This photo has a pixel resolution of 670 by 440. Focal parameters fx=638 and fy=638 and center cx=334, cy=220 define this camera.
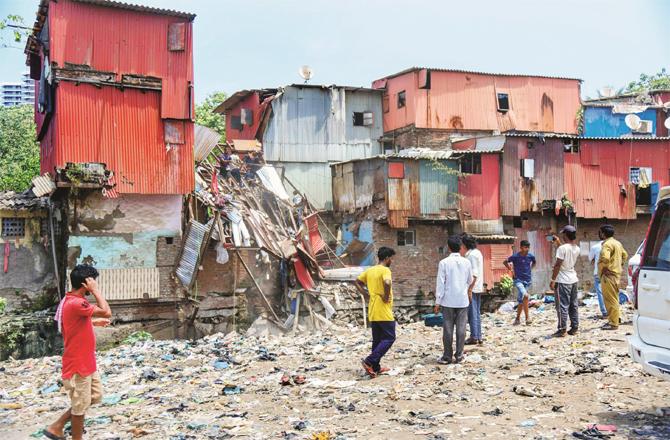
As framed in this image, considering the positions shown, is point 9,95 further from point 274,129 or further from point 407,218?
point 407,218

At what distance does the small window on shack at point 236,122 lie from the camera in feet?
94.4

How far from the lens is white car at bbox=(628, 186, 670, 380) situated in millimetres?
5289

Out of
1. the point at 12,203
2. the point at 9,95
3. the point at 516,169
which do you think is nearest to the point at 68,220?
the point at 12,203

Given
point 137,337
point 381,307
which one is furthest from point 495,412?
point 137,337

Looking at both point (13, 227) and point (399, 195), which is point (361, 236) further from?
point (13, 227)

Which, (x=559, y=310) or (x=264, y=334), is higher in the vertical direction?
(x=559, y=310)

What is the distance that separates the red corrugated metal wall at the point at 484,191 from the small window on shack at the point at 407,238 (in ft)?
7.32

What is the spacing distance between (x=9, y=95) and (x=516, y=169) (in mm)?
78694

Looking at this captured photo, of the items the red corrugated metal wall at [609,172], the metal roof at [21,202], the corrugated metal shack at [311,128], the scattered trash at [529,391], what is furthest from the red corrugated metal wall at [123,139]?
the red corrugated metal wall at [609,172]

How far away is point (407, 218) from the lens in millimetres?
23094

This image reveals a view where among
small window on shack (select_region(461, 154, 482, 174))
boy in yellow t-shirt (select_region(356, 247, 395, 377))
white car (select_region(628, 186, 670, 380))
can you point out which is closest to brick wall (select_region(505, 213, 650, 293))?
small window on shack (select_region(461, 154, 482, 174))

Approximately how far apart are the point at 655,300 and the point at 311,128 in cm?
2281

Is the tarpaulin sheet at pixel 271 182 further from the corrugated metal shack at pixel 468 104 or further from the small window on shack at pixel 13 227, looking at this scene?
the corrugated metal shack at pixel 468 104

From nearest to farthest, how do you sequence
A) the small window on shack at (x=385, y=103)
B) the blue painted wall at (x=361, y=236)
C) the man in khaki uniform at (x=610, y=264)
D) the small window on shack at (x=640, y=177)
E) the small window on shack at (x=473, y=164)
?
1. the man in khaki uniform at (x=610, y=264)
2. the blue painted wall at (x=361, y=236)
3. the small window on shack at (x=473, y=164)
4. the small window on shack at (x=640, y=177)
5. the small window on shack at (x=385, y=103)
